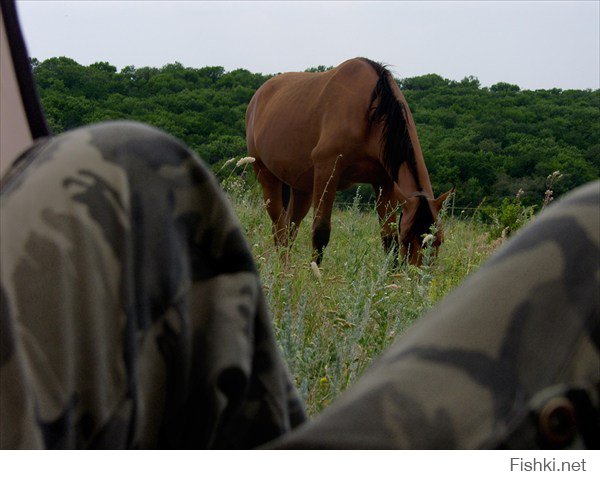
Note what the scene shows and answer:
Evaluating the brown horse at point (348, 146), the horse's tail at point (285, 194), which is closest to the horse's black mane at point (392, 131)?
the brown horse at point (348, 146)

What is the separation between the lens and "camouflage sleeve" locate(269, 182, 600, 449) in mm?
527

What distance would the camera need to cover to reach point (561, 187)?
16.3 meters

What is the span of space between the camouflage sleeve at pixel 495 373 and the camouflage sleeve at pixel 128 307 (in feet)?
0.65

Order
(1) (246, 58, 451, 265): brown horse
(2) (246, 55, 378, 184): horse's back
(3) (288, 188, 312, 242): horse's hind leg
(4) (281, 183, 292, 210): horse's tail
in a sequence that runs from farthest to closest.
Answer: (4) (281, 183, 292, 210): horse's tail → (3) (288, 188, 312, 242): horse's hind leg → (2) (246, 55, 378, 184): horse's back → (1) (246, 58, 451, 265): brown horse

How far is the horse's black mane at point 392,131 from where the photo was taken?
285 inches

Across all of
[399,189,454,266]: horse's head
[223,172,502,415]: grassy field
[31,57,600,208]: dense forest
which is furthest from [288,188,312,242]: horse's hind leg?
[31,57,600,208]: dense forest

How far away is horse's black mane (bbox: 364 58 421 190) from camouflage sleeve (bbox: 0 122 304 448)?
6.48 meters

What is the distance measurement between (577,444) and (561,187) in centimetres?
1663

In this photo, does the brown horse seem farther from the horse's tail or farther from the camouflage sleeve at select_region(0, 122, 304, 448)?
the camouflage sleeve at select_region(0, 122, 304, 448)

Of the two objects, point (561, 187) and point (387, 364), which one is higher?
point (387, 364)

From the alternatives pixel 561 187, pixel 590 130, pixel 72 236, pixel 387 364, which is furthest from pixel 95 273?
pixel 590 130

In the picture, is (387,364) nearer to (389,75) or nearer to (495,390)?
(495,390)

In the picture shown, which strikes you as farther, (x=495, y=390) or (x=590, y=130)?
(x=590, y=130)

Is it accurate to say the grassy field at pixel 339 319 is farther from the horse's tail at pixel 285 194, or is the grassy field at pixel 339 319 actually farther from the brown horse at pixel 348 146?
Answer: the horse's tail at pixel 285 194
